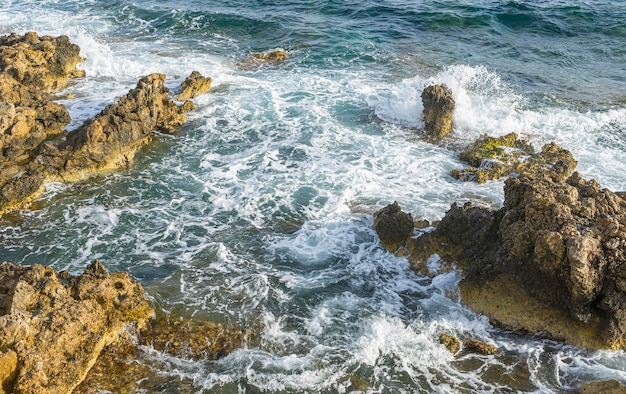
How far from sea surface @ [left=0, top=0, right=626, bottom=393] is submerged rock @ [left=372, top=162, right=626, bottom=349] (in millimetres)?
378

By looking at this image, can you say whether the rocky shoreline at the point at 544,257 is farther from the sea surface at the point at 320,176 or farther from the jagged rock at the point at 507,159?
the jagged rock at the point at 507,159

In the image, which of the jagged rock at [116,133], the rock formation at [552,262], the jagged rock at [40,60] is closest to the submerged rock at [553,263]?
the rock formation at [552,262]

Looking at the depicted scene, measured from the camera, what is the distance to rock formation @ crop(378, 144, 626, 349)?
7848 millimetres

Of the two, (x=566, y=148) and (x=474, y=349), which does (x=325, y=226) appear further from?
(x=566, y=148)

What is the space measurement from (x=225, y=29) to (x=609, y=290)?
21821 mm

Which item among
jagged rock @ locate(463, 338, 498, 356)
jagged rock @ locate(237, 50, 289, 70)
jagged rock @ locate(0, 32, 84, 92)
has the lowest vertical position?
jagged rock @ locate(463, 338, 498, 356)

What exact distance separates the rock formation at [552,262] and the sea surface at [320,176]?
0.37m

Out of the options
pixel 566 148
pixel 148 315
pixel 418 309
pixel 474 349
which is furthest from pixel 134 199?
pixel 566 148

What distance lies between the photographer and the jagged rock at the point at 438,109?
1530 centimetres

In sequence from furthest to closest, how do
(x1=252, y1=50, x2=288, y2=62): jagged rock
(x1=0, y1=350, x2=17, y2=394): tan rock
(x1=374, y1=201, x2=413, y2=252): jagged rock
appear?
1. (x1=252, y1=50, x2=288, y2=62): jagged rock
2. (x1=374, y1=201, x2=413, y2=252): jagged rock
3. (x1=0, y1=350, x2=17, y2=394): tan rock

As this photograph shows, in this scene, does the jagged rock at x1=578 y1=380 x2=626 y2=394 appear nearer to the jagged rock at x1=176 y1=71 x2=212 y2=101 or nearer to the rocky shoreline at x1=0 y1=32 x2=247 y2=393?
the rocky shoreline at x1=0 y1=32 x2=247 y2=393

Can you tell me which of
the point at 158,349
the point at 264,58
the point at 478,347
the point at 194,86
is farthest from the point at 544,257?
the point at 264,58

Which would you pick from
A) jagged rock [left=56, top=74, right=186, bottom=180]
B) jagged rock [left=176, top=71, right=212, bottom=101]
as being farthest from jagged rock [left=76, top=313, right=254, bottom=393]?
jagged rock [left=176, top=71, right=212, bottom=101]

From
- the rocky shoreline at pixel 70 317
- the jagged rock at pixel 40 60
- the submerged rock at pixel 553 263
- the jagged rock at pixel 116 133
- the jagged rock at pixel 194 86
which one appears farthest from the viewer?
the jagged rock at pixel 194 86
